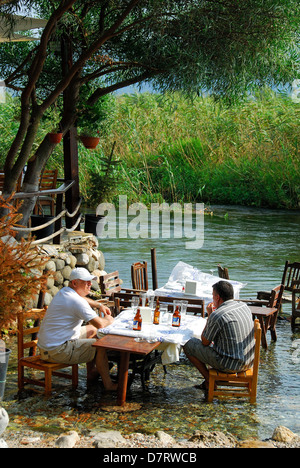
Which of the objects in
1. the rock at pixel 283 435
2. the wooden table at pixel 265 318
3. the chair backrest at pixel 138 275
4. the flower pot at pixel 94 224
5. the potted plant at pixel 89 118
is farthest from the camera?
the flower pot at pixel 94 224

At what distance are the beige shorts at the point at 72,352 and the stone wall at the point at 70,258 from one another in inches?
114

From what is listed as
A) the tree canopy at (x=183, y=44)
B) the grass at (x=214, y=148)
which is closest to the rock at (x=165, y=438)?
the tree canopy at (x=183, y=44)

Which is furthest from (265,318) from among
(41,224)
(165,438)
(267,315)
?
(41,224)

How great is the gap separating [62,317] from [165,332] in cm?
90

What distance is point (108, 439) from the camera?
14.4ft

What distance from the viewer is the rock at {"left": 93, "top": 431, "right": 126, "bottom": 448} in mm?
4286

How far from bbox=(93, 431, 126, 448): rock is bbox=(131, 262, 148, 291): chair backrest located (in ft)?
12.1

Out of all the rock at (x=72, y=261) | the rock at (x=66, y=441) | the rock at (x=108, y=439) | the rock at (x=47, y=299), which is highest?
the rock at (x=72, y=261)

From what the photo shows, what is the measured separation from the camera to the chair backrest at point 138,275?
8188 mm

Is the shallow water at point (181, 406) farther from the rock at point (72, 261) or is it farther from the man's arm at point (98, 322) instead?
the rock at point (72, 261)

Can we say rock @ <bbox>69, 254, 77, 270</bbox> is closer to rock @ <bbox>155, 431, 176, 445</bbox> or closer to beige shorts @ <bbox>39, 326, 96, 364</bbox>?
beige shorts @ <bbox>39, 326, 96, 364</bbox>

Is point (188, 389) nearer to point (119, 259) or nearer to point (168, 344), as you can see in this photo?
point (168, 344)

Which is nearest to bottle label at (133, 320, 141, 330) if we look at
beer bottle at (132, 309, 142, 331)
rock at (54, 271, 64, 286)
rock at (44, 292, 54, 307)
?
beer bottle at (132, 309, 142, 331)

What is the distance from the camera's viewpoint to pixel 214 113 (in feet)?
78.6
